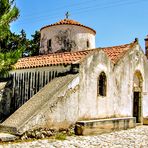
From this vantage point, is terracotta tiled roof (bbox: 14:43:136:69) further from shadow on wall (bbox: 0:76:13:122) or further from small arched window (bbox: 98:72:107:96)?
small arched window (bbox: 98:72:107:96)

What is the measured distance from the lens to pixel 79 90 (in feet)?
42.2

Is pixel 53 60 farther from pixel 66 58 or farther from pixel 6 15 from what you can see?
pixel 6 15

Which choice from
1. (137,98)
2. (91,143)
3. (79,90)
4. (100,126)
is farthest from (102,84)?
(91,143)

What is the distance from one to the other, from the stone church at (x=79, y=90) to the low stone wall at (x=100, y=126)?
0.04 metres

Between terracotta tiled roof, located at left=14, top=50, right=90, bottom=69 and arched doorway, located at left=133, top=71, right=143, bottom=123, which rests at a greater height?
terracotta tiled roof, located at left=14, top=50, right=90, bottom=69

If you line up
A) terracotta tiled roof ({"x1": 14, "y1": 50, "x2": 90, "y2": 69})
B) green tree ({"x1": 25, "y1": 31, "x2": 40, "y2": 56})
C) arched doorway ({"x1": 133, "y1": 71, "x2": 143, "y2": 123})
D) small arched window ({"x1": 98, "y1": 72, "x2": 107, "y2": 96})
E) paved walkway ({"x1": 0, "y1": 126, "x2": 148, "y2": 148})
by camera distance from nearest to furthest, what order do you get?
paved walkway ({"x1": 0, "y1": 126, "x2": 148, "y2": 148}) → terracotta tiled roof ({"x1": 14, "y1": 50, "x2": 90, "y2": 69}) → small arched window ({"x1": 98, "y1": 72, "x2": 107, "y2": 96}) → arched doorway ({"x1": 133, "y1": 71, "x2": 143, "y2": 123}) → green tree ({"x1": 25, "y1": 31, "x2": 40, "y2": 56})

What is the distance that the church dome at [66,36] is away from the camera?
20.4m

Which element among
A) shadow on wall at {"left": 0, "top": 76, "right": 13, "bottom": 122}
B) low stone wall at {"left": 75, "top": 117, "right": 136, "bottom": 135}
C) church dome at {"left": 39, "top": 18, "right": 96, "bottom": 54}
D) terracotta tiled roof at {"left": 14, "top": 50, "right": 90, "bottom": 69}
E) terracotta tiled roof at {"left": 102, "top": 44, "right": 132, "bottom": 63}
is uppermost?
church dome at {"left": 39, "top": 18, "right": 96, "bottom": 54}

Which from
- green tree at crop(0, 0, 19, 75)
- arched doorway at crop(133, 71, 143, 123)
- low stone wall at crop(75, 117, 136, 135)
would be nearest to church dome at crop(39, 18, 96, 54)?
arched doorway at crop(133, 71, 143, 123)

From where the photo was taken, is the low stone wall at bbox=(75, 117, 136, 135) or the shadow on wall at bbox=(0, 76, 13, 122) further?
the shadow on wall at bbox=(0, 76, 13, 122)

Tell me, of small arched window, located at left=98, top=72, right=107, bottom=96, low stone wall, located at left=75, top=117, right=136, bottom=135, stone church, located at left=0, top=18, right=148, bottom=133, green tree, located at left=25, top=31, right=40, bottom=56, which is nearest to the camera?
stone church, located at left=0, top=18, right=148, bottom=133

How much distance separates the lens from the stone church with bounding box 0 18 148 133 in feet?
38.0

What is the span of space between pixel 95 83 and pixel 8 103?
4992 millimetres

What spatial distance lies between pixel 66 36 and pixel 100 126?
30.0 ft
